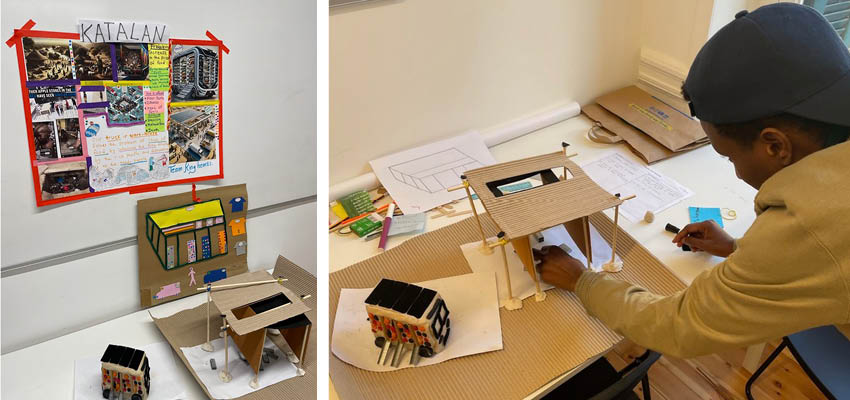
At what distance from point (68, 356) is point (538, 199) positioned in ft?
2.85

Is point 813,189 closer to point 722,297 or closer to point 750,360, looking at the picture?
point 722,297

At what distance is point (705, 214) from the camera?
1409 millimetres

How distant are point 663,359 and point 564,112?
2.41ft

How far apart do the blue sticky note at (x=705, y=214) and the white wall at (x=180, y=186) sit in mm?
816

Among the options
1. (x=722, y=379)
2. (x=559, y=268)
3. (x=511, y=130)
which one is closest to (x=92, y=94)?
(x=559, y=268)

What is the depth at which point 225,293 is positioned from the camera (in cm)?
115

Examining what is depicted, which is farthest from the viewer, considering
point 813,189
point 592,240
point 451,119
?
point 451,119

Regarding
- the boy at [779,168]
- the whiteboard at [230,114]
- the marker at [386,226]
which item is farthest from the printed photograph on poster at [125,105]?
the boy at [779,168]

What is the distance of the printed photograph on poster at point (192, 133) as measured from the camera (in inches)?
46.3

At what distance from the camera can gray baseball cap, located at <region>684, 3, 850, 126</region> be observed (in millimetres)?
825

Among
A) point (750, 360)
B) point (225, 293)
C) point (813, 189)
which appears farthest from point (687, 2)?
point (225, 293)

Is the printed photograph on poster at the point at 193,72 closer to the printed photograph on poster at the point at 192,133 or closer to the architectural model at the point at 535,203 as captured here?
the printed photograph on poster at the point at 192,133

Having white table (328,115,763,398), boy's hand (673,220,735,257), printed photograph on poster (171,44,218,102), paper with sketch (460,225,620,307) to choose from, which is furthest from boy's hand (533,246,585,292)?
printed photograph on poster (171,44,218,102)

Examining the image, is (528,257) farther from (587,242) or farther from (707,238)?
(707,238)
